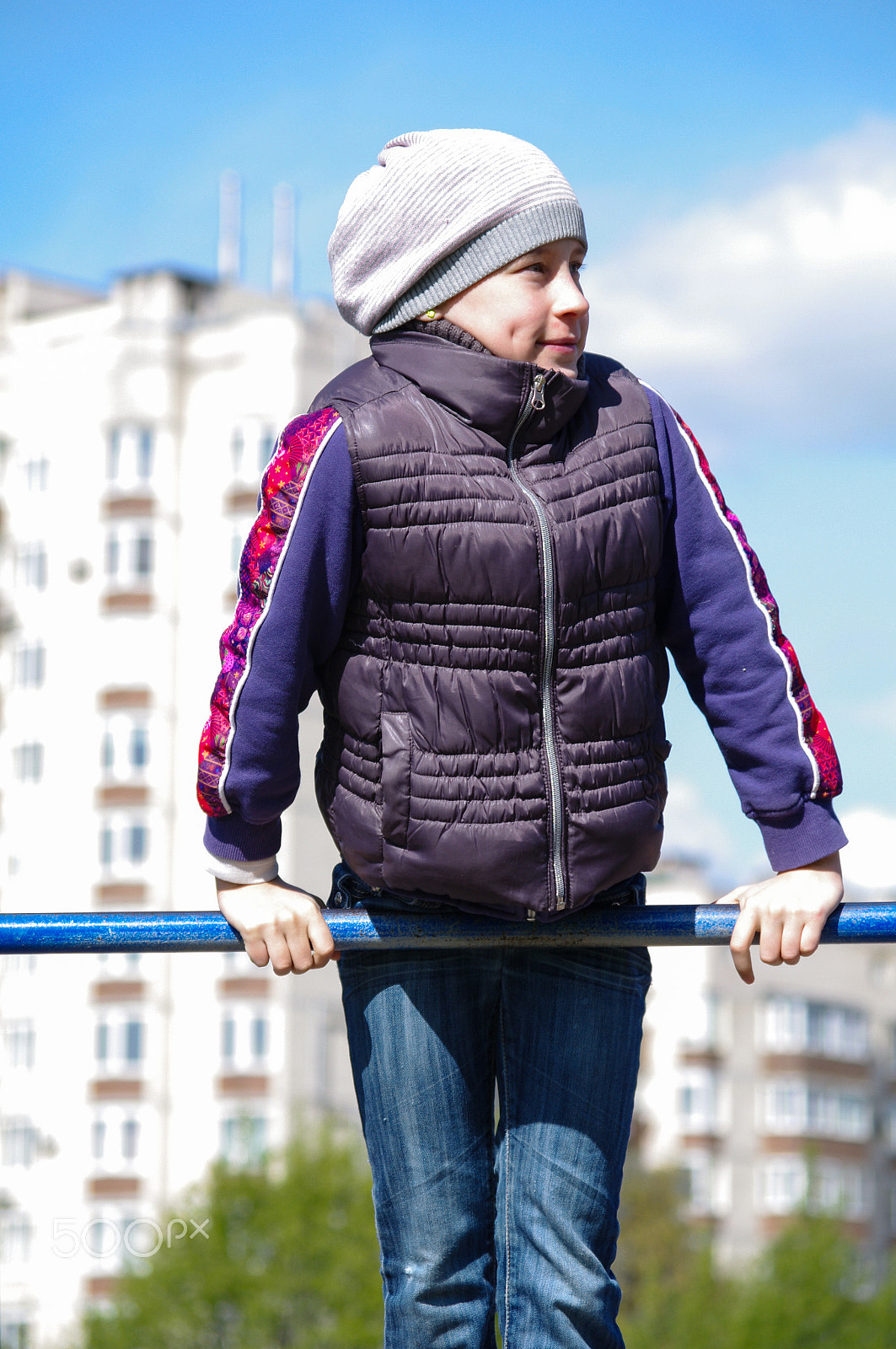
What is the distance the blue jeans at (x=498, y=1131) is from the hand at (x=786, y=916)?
18 centimetres

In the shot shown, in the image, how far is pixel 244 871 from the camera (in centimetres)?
271

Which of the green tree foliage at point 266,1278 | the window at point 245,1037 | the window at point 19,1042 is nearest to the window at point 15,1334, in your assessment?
the window at point 19,1042

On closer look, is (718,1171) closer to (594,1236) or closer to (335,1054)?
(335,1054)

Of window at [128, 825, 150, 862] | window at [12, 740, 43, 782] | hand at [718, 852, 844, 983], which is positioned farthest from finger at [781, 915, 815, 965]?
window at [12, 740, 43, 782]

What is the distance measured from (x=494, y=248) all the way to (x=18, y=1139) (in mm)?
40993

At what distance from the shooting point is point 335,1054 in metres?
41.6

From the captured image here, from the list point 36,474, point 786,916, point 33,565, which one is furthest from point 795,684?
point 36,474

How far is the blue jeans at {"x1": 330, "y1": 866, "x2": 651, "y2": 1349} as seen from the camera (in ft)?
8.71

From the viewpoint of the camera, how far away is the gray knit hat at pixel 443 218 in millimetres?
2826

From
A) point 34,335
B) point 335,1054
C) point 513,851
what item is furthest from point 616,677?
point 34,335

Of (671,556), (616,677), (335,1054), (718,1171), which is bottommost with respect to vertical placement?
(718,1171)

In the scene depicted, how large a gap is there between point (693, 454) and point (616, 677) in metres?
0.39

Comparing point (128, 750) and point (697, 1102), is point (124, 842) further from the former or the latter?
point (697, 1102)

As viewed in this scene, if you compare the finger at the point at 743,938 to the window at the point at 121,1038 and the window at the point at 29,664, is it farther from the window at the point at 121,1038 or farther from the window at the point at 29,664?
the window at the point at 29,664
